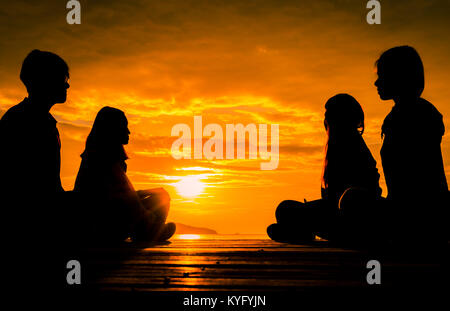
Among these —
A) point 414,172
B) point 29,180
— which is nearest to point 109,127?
point 29,180

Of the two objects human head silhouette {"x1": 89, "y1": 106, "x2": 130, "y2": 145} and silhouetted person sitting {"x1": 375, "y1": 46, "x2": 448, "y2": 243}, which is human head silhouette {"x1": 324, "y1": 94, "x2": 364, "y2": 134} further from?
human head silhouette {"x1": 89, "y1": 106, "x2": 130, "y2": 145}

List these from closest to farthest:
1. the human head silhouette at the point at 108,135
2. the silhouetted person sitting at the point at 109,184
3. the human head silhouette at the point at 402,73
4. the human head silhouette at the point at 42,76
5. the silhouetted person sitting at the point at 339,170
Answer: the human head silhouette at the point at 402,73
the human head silhouette at the point at 42,76
the silhouetted person sitting at the point at 339,170
the silhouetted person sitting at the point at 109,184
the human head silhouette at the point at 108,135

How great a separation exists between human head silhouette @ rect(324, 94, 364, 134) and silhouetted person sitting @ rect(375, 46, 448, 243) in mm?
879

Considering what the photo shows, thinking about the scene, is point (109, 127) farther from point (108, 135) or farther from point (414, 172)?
point (414, 172)

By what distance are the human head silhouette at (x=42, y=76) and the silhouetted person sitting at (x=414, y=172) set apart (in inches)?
132

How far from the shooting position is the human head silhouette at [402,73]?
3443mm

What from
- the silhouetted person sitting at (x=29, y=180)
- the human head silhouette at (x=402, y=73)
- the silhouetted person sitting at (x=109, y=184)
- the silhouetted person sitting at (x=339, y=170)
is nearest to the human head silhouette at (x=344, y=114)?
the silhouetted person sitting at (x=339, y=170)

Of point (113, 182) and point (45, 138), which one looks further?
point (113, 182)

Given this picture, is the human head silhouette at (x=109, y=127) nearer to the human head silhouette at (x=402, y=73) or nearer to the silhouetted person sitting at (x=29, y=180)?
the silhouetted person sitting at (x=29, y=180)
